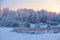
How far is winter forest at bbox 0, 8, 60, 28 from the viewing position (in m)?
1.60

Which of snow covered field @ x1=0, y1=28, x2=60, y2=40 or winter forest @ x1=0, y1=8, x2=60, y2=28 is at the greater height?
winter forest @ x1=0, y1=8, x2=60, y2=28

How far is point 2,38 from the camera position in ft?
5.17

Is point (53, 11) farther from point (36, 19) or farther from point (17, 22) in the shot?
point (17, 22)

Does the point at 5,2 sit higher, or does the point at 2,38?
the point at 5,2

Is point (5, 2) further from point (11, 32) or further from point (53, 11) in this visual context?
point (53, 11)

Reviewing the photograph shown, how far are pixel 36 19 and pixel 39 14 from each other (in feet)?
0.28

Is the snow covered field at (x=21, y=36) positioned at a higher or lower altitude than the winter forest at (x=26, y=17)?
lower

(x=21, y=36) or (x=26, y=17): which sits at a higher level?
(x=26, y=17)

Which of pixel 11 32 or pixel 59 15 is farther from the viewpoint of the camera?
pixel 59 15

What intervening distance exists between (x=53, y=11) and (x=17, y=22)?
54 cm

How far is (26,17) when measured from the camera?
63.7 inches

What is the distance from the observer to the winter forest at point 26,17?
1597 mm

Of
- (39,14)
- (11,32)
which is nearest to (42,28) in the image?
(39,14)

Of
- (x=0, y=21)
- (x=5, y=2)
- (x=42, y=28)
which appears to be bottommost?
(x=42, y=28)
